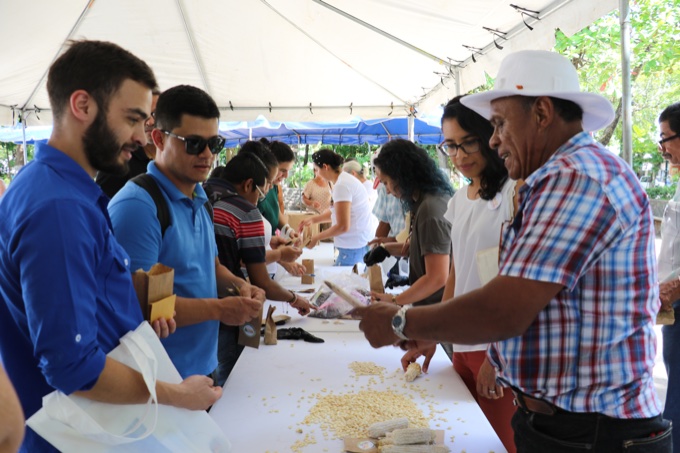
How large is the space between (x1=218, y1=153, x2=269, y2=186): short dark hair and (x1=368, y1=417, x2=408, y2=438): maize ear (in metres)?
1.66

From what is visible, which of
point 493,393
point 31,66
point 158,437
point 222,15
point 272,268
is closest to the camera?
point 158,437

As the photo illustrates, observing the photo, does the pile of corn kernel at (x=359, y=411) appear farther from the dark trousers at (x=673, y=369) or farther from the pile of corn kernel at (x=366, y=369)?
the dark trousers at (x=673, y=369)

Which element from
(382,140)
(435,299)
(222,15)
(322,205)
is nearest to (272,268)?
(435,299)

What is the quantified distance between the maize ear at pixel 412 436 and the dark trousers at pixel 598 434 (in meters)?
0.40

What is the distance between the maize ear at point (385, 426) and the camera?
174 cm

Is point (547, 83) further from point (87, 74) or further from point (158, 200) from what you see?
point (158, 200)

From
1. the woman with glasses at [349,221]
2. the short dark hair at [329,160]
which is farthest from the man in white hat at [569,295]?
the short dark hair at [329,160]

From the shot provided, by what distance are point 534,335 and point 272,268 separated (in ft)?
9.87

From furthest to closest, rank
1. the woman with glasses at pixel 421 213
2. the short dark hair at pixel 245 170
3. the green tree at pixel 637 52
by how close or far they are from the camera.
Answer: the green tree at pixel 637 52 → the short dark hair at pixel 245 170 → the woman with glasses at pixel 421 213

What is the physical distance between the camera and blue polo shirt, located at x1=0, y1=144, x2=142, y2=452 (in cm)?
110

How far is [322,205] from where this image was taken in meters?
8.32

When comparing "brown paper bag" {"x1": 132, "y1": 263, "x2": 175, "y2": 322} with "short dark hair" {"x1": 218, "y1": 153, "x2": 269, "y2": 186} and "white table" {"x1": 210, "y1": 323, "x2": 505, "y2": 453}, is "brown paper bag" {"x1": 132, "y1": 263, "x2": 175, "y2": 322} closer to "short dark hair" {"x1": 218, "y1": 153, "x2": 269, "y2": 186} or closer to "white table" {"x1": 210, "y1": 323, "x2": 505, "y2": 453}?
"white table" {"x1": 210, "y1": 323, "x2": 505, "y2": 453}

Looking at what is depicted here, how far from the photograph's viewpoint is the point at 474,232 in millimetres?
2197

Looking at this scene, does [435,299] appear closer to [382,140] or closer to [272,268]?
[272,268]
